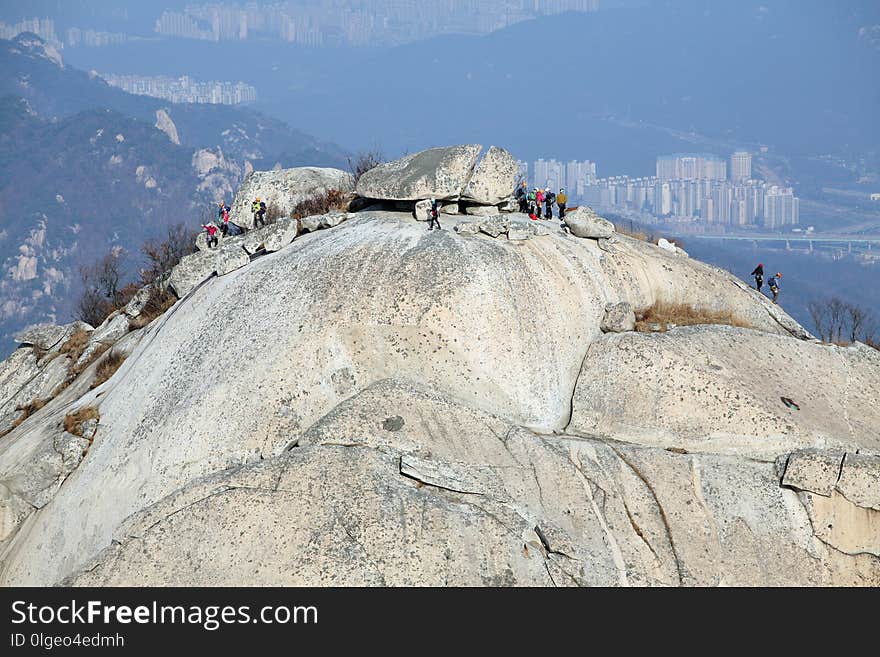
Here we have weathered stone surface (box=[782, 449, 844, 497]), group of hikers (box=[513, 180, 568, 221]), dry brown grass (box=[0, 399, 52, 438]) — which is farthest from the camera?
group of hikers (box=[513, 180, 568, 221])

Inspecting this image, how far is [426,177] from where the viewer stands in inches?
1262

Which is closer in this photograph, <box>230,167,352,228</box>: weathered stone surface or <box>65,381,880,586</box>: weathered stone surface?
<box>65,381,880,586</box>: weathered stone surface

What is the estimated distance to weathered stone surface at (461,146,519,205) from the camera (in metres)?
33.0

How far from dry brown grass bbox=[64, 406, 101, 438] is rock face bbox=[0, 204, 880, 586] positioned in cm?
47

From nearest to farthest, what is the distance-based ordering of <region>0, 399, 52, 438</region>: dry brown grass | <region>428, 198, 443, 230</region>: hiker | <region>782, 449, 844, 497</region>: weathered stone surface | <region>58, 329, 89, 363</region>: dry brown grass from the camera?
<region>782, 449, 844, 497</region>: weathered stone surface, <region>428, 198, 443, 230</region>: hiker, <region>0, 399, 52, 438</region>: dry brown grass, <region>58, 329, 89, 363</region>: dry brown grass

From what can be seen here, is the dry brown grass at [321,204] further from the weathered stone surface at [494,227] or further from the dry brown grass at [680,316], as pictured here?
the dry brown grass at [680,316]

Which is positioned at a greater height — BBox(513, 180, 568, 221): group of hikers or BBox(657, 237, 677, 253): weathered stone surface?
BBox(513, 180, 568, 221): group of hikers

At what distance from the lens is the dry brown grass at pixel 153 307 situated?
34.6 metres

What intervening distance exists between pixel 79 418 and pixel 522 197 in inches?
706

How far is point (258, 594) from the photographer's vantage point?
19.4 metres

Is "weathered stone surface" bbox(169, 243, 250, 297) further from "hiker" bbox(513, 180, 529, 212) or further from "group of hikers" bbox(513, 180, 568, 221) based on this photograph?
"group of hikers" bbox(513, 180, 568, 221)

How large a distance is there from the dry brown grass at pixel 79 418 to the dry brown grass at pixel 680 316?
17.3m

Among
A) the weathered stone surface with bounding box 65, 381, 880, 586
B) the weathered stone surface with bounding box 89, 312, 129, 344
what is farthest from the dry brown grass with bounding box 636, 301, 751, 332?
the weathered stone surface with bounding box 89, 312, 129, 344

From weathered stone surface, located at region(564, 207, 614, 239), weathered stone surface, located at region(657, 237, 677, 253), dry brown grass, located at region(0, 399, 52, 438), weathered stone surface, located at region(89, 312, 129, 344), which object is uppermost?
weathered stone surface, located at region(564, 207, 614, 239)
